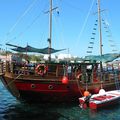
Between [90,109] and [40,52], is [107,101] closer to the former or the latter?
[90,109]

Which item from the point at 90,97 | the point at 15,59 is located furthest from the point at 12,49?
the point at 90,97

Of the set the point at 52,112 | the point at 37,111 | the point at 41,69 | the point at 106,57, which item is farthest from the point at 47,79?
the point at 106,57

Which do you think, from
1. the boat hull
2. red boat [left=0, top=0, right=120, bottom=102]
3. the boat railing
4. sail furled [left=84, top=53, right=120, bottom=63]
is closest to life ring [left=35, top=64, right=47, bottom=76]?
red boat [left=0, top=0, right=120, bottom=102]

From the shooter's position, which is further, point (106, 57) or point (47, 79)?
point (106, 57)

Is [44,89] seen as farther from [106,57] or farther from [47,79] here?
[106,57]

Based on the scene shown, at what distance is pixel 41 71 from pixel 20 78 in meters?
1.81

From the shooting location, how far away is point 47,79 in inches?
872

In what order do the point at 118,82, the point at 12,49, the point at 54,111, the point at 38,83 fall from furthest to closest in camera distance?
the point at 118,82 → the point at 12,49 → the point at 38,83 → the point at 54,111

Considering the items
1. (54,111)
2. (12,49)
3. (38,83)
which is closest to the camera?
(54,111)

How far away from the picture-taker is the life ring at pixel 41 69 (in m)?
22.2

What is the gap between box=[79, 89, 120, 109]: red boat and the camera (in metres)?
21.6

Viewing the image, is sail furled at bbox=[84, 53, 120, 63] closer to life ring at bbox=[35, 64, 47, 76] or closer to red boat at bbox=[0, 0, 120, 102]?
red boat at bbox=[0, 0, 120, 102]

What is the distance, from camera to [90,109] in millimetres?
21562

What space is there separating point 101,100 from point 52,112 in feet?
14.3
